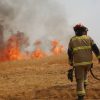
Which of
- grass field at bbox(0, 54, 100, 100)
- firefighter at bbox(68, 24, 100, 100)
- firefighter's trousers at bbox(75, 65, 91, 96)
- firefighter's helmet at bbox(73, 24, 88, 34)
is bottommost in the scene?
grass field at bbox(0, 54, 100, 100)

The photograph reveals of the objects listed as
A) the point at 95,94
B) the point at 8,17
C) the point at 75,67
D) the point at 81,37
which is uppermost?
the point at 8,17

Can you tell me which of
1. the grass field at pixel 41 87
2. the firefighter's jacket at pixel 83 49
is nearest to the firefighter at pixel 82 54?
the firefighter's jacket at pixel 83 49

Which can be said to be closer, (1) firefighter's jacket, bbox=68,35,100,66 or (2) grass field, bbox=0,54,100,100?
(1) firefighter's jacket, bbox=68,35,100,66

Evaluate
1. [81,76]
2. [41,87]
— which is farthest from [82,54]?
[41,87]

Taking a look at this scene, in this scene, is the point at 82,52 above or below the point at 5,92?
above

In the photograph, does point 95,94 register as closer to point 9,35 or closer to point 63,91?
point 63,91

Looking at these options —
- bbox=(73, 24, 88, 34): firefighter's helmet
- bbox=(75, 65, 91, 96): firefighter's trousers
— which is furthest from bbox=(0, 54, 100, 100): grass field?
bbox=(73, 24, 88, 34): firefighter's helmet

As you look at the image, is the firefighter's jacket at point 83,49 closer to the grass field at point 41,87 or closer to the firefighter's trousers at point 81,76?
the firefighter's trousers at point 81,76

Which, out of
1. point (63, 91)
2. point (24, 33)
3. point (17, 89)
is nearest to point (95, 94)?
point (63, 91)

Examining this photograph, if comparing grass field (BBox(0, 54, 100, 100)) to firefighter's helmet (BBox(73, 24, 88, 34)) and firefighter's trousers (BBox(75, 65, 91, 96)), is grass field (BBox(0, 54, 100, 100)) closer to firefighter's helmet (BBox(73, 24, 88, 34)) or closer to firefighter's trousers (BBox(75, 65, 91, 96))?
firefighter's trousers (BBox(75, 65, 91, 96))

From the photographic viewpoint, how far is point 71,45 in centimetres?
1106

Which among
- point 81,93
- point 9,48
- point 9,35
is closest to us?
point 81,93

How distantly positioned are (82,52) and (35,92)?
323 centimetres

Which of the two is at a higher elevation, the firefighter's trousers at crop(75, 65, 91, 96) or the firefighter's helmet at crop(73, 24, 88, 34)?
the firefighter's helmet at crop(73, 24, 88, 34)
